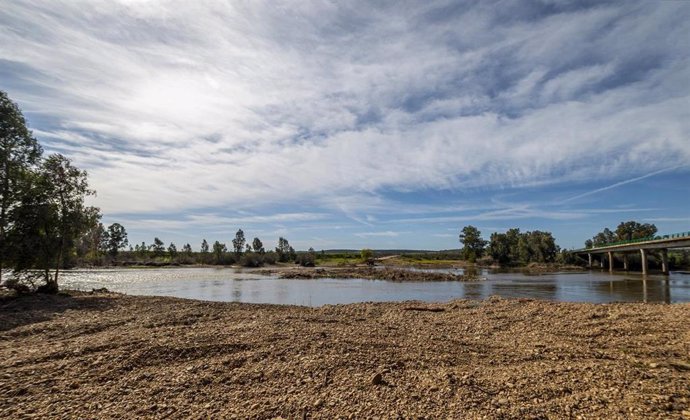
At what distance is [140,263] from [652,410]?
11489 cm

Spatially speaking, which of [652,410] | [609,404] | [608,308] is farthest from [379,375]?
[608,308]

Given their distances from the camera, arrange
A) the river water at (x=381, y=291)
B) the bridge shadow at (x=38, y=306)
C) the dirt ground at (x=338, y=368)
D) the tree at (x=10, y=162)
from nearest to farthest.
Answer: the dirt ground at (x=338, y=368) → the bridge shadow at (x=38, y=306) → the tree at (x=10, y=162) → the river water at (x=381, y=291)

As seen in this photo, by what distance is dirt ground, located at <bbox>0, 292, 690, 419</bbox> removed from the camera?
585 centimetres

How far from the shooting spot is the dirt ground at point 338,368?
230 inches

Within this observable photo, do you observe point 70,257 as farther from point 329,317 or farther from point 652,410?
point 652,410

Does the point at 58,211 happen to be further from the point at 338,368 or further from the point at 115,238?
the point at 115,238

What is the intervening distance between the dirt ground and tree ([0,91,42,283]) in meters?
8.36

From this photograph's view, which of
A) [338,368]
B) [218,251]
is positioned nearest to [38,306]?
[338,368]

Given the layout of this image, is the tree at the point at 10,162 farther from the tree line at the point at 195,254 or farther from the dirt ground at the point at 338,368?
the tree line at the point at 195,254

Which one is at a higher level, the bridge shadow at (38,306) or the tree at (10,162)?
the tree at (10,162)

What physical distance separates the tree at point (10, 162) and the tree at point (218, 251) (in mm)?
94070

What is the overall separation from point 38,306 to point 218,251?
327 ft

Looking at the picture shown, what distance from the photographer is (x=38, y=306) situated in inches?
643

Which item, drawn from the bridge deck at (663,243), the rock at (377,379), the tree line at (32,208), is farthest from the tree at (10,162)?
the bridge deck at (663,243)
